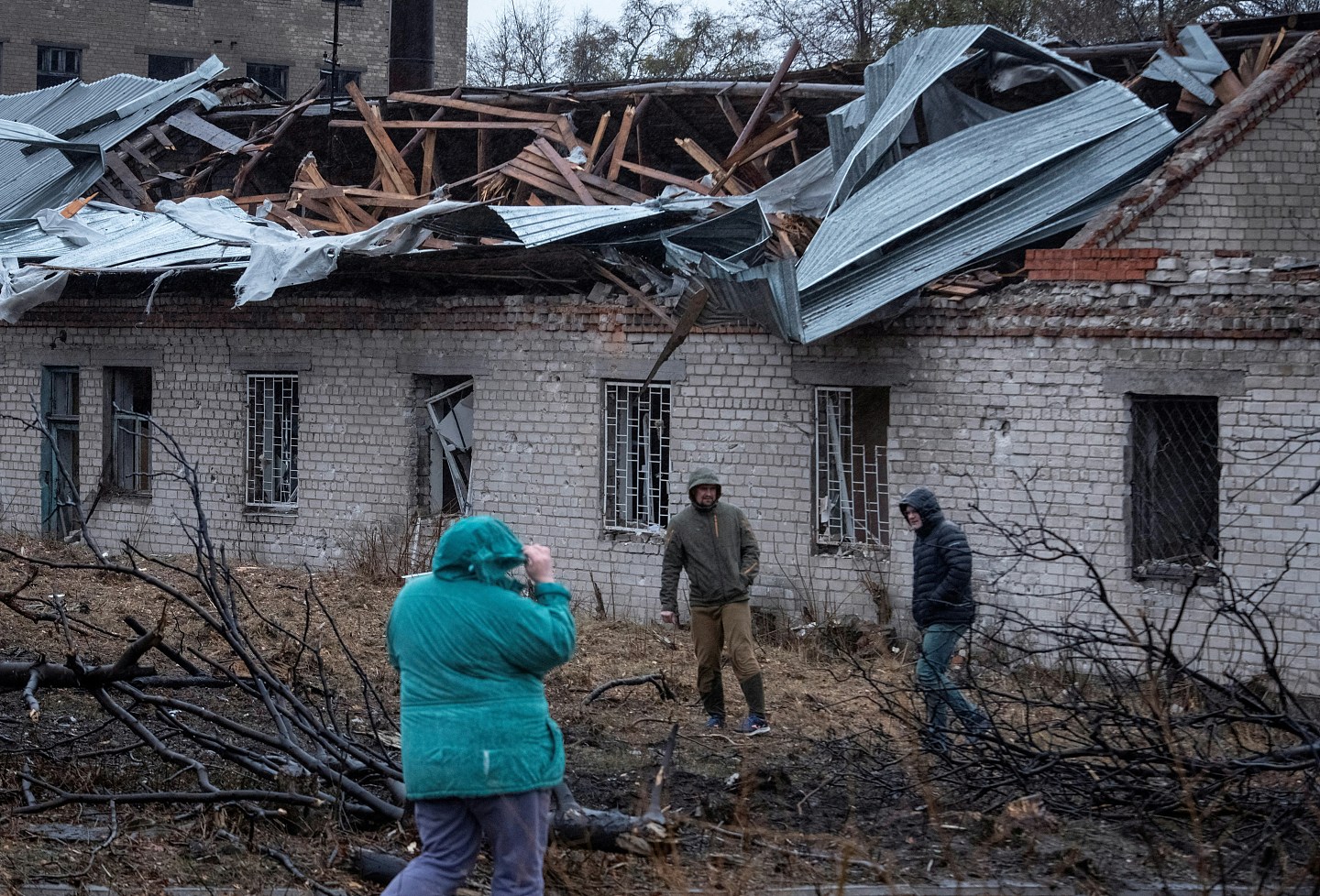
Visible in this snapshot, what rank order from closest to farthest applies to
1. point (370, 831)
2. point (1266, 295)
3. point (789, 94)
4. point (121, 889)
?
point (121, 889) → point (370, 831) → point (1266, 295) → point (789, 94)

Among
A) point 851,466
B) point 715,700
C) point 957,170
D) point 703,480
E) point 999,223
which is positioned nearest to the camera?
point 703,480

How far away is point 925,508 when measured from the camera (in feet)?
23.6

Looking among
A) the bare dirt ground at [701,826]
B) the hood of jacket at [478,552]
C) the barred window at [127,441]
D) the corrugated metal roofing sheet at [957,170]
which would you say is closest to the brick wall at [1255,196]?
the corrugated metal roofing sheet at [957,170]

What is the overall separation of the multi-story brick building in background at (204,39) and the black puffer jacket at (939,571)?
2846 centimetres

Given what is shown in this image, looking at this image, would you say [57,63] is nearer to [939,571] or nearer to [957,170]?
[957,170]

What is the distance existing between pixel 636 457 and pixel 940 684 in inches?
219

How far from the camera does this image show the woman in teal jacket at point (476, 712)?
12.7ft

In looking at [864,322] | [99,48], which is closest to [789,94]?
[864,322]

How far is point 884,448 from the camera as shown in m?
10.7

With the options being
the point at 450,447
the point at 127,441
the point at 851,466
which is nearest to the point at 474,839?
the point at 851,466

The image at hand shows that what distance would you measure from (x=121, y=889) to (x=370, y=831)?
993 mm

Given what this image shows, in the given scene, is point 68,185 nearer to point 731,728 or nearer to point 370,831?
point 731,728

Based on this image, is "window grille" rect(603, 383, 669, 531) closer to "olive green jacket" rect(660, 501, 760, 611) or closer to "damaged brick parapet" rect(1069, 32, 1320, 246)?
"olive green jacket" rect(660, 501, 760, 611)

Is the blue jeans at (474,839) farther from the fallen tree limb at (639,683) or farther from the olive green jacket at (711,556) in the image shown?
Result: the fallen tree limb at (639,683)
